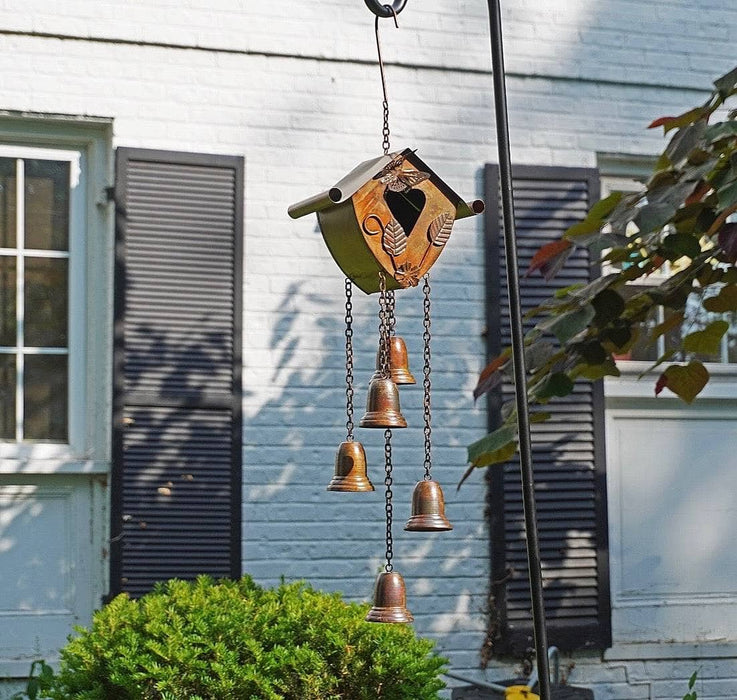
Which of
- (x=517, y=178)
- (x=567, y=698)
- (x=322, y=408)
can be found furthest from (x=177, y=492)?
(x=517, y=178)

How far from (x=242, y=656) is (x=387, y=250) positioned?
69.2 inches

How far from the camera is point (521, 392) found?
2506mm

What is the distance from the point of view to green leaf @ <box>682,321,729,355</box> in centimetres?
321

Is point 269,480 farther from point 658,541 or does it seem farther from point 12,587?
point 658,541

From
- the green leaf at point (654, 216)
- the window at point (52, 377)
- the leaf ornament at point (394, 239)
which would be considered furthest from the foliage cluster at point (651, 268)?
the window at point (52, 377)

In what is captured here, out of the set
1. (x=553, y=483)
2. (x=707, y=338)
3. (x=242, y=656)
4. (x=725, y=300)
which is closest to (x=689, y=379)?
(x=707, y=338)

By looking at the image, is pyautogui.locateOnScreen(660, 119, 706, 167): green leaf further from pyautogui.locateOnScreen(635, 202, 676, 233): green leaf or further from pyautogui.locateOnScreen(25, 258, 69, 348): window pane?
pyautogui.locateOnScreen(25, 258, 69, 348): window pane

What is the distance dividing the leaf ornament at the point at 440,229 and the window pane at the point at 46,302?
8.78ft

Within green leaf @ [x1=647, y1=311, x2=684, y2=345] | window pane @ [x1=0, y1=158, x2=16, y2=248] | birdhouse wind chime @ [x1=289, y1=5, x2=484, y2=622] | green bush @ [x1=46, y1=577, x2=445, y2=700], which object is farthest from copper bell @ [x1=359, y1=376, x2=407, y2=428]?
window pane @ [x1=0, y1=158, x2=16, y2=248]

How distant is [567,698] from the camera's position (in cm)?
434

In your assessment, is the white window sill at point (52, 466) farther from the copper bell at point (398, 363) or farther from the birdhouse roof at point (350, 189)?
the birdhouse roof at point (350, 189)

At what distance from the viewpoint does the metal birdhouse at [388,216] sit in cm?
261

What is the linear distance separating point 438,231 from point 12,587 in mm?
2908

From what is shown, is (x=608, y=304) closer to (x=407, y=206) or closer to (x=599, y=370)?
(x=599, y=370)
